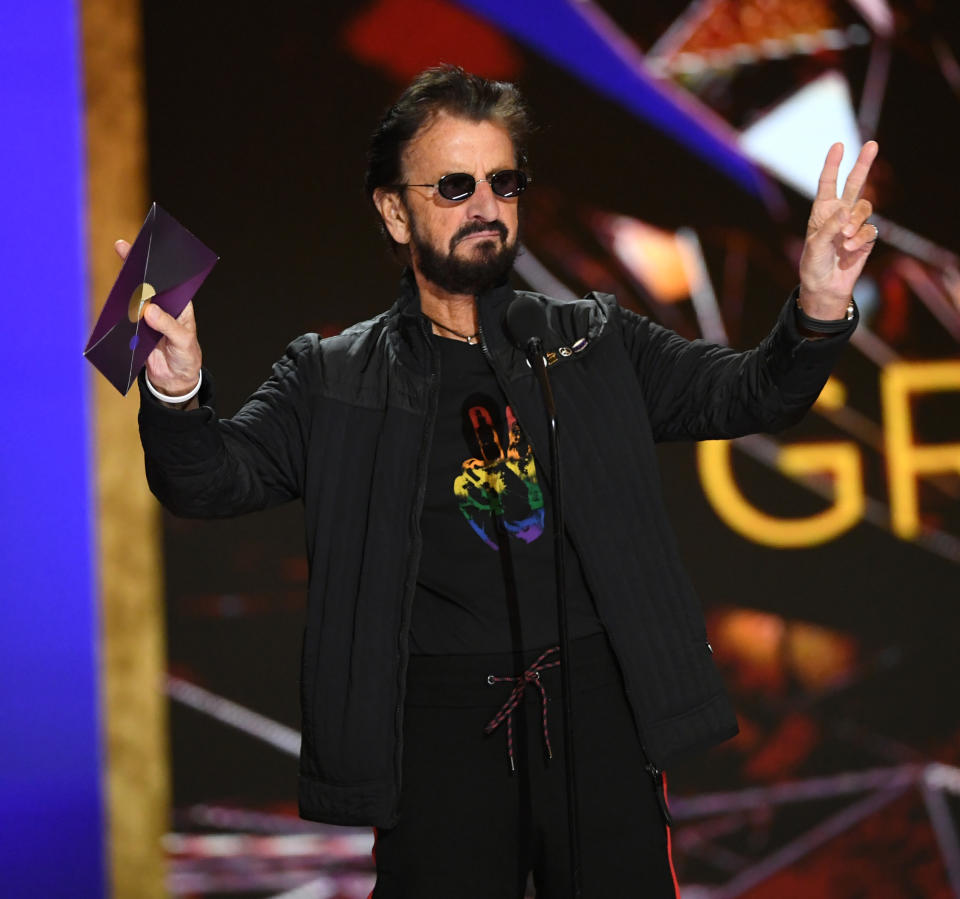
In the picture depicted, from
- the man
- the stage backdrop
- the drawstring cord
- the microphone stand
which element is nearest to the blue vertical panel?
the stage backdrop

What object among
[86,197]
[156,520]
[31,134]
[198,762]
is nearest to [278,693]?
[198,762]

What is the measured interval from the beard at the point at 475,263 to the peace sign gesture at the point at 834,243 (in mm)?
483

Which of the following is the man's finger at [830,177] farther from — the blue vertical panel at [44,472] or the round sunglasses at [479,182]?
the blue vertical panel at [44,472]

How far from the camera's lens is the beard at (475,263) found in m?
1.86

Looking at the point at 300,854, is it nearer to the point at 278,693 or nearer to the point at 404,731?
the point at 278,693

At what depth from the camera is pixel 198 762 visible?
123 inches

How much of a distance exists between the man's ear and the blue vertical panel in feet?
4.37

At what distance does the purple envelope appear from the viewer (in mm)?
1538

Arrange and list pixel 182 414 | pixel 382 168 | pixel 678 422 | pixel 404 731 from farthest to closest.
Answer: pixel 382 168, pixel 678 422, pixel 404 731, pixel 182 414

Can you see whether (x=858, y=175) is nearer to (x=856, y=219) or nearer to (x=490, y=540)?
(x=856, y=219)

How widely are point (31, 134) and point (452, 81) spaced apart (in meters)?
1.63

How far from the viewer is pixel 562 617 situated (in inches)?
57.9

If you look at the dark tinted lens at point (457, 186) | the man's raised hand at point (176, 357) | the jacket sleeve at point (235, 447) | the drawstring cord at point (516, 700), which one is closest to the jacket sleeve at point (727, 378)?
the dark tinted lens at point (457, 186)

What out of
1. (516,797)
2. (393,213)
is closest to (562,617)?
(516,797)
